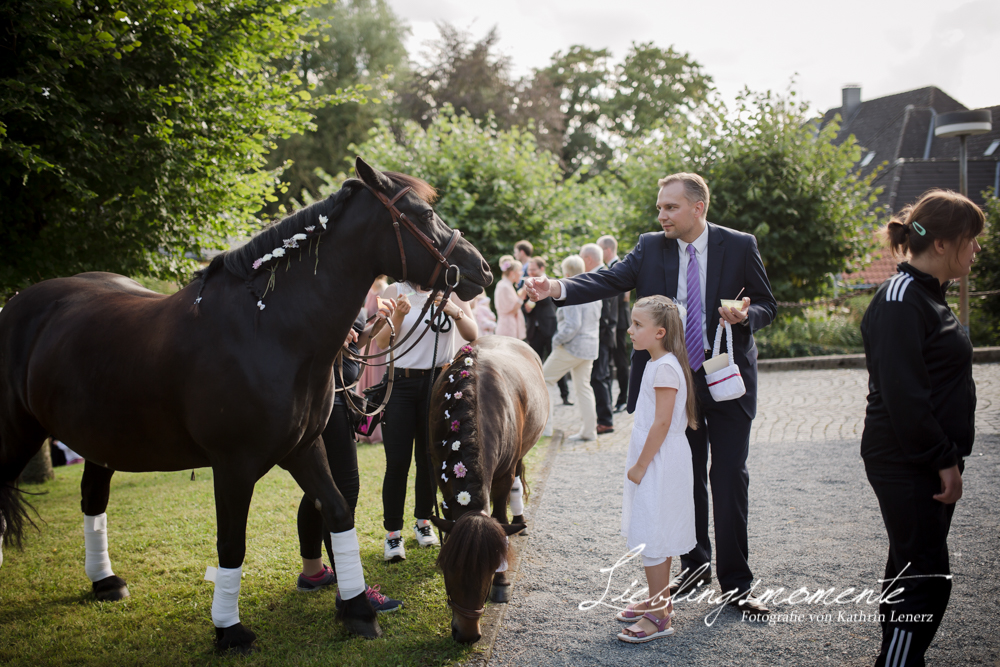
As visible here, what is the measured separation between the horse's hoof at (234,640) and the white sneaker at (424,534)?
1609mm

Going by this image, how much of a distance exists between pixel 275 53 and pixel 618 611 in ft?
21.6

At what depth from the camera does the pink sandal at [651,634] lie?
327 centimetres

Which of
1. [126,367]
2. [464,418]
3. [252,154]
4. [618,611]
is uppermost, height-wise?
[252,154]

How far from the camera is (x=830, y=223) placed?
13.6m

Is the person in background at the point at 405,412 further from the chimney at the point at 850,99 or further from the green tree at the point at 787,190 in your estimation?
the chimney at the point at 850,99

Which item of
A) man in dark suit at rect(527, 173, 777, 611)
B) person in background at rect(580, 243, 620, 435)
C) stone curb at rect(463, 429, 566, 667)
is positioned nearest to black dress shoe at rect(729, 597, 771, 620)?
man in dark suit at rect(527, 173, 777, 611)

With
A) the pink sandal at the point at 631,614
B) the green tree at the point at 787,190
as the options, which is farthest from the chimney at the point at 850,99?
the pink sandal at the point at 631,614

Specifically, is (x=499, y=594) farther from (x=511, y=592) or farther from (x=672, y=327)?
(x=672, y=327)

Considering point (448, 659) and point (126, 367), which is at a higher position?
point (126, 367)

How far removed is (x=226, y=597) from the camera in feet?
10.7

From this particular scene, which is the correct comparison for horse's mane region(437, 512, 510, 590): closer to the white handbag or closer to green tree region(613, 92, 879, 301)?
the white handbag

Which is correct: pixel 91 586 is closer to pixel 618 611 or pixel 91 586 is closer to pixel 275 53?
pixel 618 611

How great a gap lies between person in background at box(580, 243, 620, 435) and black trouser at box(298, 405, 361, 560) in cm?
470

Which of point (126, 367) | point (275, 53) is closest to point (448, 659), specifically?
point (126, 367)
